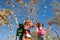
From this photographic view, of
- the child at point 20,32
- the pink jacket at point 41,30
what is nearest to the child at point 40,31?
the pink jacket at point 41,30

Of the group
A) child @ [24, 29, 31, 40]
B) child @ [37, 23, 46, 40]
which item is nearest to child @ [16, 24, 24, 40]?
child @ [24, 29, 31, 40]

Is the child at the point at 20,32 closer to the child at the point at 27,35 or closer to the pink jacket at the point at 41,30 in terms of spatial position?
the child at the point at 27,35

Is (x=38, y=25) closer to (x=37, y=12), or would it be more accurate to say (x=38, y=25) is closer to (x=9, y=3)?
(x=37, y=12)

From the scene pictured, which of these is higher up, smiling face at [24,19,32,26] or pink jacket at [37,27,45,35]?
smiling face at [24,19,32,26]

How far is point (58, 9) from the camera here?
222 cm

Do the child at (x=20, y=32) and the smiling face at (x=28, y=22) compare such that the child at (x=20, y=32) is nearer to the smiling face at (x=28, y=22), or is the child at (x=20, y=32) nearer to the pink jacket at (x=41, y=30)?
the smiling face at (x=28, y=22)

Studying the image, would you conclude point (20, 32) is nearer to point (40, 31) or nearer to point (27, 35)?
point (27, 35)

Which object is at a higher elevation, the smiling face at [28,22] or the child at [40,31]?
the smiling face at [28,22]

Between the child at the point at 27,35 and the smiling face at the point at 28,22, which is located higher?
the smiling face at the point at 28,22

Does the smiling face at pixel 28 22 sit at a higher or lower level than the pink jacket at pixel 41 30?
higher

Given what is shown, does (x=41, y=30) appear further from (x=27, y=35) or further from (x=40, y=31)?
(x=27, y=35)

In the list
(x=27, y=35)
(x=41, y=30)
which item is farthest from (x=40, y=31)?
(x=27, y=35)

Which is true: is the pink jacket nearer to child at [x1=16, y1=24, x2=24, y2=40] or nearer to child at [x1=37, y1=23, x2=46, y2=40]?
child at [x1=37, y1=23, x2=46, y2=40]

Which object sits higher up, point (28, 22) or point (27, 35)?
point (28, 22)
